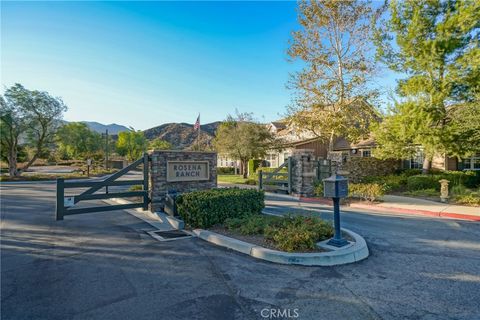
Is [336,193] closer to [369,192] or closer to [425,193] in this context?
[369,192]

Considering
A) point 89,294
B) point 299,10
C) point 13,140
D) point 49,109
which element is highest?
point 299,10

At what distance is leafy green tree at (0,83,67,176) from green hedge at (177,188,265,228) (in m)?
25.3

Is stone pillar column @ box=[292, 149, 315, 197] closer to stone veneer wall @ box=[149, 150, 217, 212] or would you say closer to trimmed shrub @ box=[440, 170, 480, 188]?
stone veneer wall @ box=[149, 150, 217, 212]

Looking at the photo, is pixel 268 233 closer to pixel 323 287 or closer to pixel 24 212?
pixel 323 287

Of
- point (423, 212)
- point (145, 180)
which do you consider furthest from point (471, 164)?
point (145, 180)

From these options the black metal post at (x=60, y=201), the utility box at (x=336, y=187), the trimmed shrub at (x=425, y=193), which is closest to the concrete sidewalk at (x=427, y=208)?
the trimmed shrub at (x=425, y=193)

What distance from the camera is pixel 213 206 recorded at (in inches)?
260

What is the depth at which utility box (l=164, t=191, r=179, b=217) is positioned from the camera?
758 cm

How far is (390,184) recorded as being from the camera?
15.3 meters

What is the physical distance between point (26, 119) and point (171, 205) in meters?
25.0

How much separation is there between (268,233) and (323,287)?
6.26 feet

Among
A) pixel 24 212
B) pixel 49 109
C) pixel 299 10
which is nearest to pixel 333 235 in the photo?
pixel 24 212

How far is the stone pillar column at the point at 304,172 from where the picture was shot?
13.1 metres

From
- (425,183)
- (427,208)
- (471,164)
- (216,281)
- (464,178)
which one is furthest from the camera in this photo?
(471,164)
